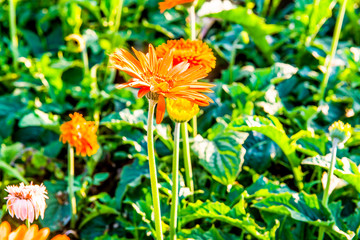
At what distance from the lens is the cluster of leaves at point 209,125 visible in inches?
57.4

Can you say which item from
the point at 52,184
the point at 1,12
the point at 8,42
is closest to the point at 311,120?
the point at 52,184

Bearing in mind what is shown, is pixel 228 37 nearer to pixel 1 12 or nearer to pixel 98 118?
pixel 98 118

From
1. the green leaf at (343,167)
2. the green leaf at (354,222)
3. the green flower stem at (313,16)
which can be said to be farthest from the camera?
the green flower stem at (313,16)

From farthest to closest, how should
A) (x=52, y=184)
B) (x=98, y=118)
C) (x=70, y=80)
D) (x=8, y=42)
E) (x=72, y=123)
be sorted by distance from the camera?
(x=8, y=42)
(x=70, y=80)
(x=98, y=118)
(x=52, y=184)
(x=72, y=123)

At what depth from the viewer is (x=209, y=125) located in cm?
189

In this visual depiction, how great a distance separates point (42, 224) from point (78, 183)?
180mm

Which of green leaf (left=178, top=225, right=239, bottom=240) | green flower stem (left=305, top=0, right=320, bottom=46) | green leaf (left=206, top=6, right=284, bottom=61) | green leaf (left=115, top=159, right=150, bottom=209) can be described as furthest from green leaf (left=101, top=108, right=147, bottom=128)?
green flower stem (left=305, top=0, right=320, bottom=46)

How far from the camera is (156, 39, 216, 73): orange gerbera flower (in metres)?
1.20

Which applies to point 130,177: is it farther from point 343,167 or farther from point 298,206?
point 343,167

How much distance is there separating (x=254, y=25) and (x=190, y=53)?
0.99m

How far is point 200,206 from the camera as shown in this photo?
1.38m

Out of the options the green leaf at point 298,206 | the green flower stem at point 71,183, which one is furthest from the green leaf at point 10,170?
the green leaf at point 298,206

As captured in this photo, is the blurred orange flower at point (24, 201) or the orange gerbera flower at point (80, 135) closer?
the blurred orange flower at point (24, 201)

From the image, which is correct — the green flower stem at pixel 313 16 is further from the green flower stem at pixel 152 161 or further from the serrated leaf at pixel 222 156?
the green flower stem at pixel 152 161
